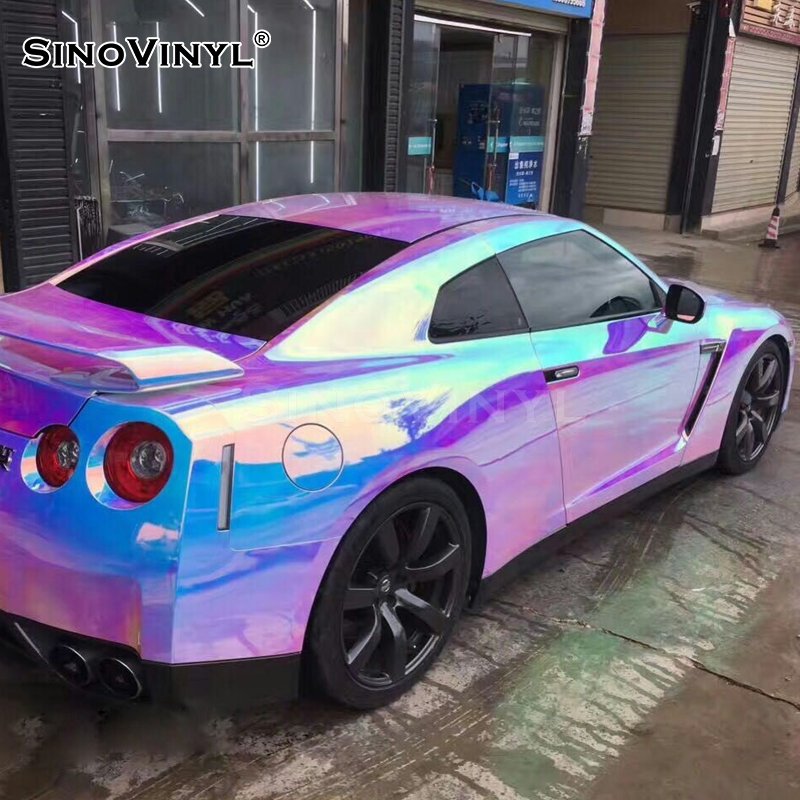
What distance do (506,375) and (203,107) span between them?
18.7 feet

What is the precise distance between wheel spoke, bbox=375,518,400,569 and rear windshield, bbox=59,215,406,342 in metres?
0.66

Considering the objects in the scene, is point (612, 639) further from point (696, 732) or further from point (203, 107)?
point (203, 107)

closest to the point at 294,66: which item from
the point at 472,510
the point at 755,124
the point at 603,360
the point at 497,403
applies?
the point at 603,360

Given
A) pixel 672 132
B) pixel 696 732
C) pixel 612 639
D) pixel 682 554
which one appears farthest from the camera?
pixel 672 132

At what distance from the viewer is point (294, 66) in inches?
333

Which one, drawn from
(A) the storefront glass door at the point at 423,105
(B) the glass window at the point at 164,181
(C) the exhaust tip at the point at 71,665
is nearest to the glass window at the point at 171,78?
(B) the glass window at the point at 164,181

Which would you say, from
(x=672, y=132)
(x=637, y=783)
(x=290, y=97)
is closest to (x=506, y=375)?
(x=637, y=783)

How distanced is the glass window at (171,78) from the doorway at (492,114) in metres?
3.75

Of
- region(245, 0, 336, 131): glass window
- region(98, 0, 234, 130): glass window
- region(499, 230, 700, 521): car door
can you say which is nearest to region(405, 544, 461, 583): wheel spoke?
region(499, 230, 700, 521): car door

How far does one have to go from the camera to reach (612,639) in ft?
11.1

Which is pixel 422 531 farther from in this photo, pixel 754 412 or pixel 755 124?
pixel 755 124

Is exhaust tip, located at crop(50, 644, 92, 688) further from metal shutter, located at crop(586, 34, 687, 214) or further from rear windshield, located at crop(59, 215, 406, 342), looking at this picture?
metal shutter, located at crop(586, 34, 687, 214)

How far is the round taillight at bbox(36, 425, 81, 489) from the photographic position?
7.48 feet

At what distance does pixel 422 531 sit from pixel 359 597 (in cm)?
30
